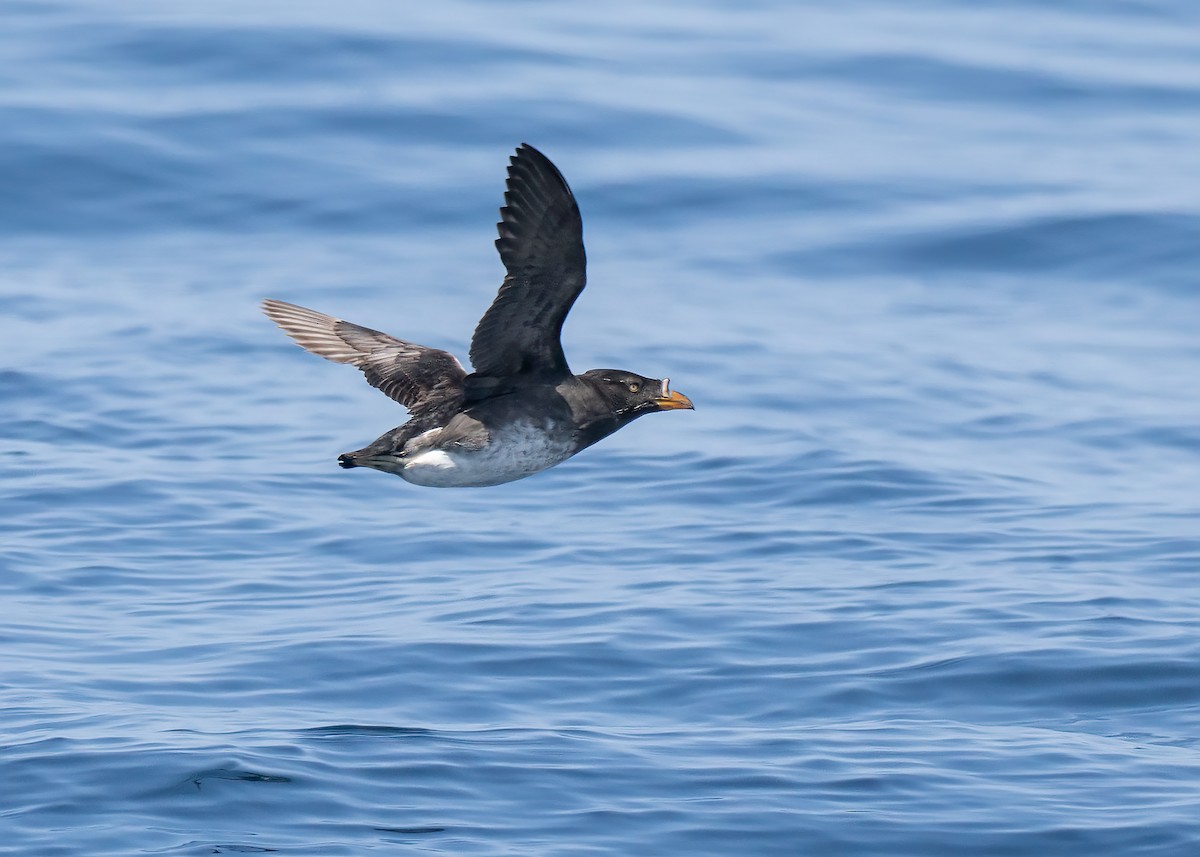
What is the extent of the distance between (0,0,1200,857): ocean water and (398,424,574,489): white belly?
184cm

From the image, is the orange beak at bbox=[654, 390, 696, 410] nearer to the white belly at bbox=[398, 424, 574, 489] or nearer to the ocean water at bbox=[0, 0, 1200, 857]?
the white belly at bbox=[398, 424, 574, 489]

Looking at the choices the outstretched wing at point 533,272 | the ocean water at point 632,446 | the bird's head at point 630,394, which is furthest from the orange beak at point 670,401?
the ocean water at point 632,446

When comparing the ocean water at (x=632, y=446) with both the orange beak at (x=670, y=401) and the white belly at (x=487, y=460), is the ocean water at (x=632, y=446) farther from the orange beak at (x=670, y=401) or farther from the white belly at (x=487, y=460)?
the orange beak at (x=670, y=401)

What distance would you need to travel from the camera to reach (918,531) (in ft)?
50.2

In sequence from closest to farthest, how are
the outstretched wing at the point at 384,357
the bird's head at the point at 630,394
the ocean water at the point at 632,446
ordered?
the bird's head at the point at 630,394, the outstretched wing at the point at 384,357, the ocean water at the point at 632,446

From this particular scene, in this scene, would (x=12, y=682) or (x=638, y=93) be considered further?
(x=638, y=93)

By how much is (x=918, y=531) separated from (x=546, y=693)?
4278 millimetres

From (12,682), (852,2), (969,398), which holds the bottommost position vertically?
(12,682)

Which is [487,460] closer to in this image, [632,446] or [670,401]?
[670,401]

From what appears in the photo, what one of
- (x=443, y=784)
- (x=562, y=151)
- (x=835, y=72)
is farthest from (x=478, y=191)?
(x=443, y=784)

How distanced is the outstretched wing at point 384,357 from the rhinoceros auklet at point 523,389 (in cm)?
3

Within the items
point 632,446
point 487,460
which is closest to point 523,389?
point 487,460

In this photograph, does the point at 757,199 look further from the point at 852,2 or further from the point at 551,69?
the point at 852,2

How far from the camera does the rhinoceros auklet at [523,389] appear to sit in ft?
30.9
